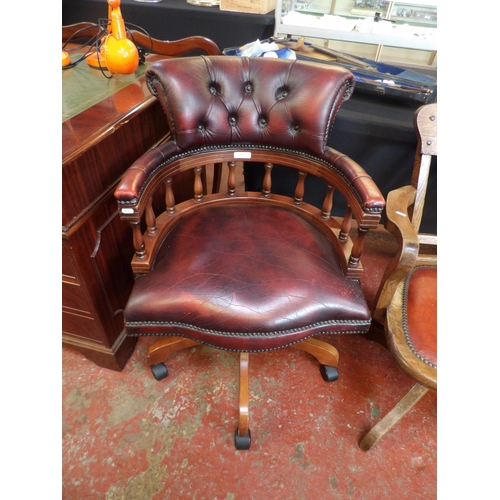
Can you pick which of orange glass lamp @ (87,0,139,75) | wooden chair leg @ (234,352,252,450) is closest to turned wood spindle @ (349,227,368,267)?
wooden chair leg @ (234,352,252,450)

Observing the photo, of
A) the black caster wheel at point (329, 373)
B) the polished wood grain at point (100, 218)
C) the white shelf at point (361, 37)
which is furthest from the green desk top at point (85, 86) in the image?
the black caster wheel at point (329, 373)

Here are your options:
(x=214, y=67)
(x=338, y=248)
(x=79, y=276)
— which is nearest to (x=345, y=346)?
(x=338, y=248)

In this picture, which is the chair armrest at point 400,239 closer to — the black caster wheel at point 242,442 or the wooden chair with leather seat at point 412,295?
the wooden chair with leather seat at point 412,295

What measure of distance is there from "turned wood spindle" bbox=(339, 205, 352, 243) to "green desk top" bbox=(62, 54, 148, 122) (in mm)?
881

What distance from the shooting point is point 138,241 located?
95 cm

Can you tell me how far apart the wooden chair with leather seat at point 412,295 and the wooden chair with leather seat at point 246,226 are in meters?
0.10

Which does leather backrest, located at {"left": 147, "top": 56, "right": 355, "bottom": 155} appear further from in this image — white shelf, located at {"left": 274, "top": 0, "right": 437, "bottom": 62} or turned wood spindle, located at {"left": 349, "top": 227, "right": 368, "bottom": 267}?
white shelf, located at {"left": 274, "top": 0, "right": 437, "bottom": 62}

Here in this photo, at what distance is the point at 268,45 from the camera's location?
1526 millimetres

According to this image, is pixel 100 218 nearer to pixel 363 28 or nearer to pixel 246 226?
pixel 246 226

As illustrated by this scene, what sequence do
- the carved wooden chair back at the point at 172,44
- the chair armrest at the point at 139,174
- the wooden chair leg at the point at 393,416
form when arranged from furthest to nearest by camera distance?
the carved wooden chair back at the point at 172,44, the wooden chair leg at the point at 393,416, the chair armrest at the point at 139,174

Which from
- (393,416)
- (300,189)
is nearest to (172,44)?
(300,189)

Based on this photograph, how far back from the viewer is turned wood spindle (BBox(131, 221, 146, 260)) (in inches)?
36.2

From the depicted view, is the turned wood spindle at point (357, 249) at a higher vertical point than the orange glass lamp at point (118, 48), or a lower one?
lower

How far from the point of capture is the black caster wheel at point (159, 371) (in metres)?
1.28
